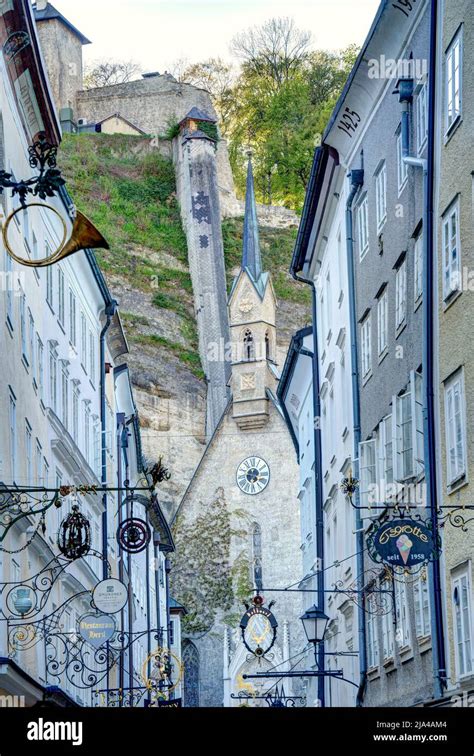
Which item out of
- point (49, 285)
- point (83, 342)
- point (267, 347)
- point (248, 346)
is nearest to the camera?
point (49, 285)

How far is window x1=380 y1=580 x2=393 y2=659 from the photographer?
23472 millimetres

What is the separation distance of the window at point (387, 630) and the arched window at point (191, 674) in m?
47.7

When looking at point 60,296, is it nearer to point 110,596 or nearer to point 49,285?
point 49,285

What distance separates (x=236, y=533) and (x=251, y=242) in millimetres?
18786

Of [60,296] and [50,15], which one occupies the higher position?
[50,15]

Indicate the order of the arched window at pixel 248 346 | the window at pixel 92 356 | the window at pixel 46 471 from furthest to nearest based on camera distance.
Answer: the arched window at pixel 248 346
the window at pixel 92 356
the window at pixel 46 471

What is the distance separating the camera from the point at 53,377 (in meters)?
29.4

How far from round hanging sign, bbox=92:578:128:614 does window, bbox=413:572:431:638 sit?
405cm

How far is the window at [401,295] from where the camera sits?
2267cm

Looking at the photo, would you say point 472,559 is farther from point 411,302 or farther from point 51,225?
point 51,225

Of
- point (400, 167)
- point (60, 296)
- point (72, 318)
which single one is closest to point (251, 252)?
point (72, 318)

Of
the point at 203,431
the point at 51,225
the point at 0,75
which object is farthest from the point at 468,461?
the point at 203,431

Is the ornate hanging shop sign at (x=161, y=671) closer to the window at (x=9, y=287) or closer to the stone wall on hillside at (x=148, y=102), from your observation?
the window at (x=9, y=287)

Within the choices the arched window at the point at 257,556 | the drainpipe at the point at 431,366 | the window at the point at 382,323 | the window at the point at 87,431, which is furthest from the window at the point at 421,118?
the arched window at the point at 257,556
